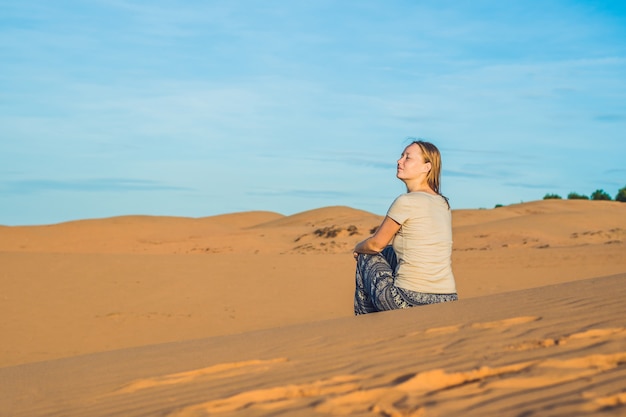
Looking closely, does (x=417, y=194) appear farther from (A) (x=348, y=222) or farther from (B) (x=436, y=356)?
(A) (x=348, y=222)

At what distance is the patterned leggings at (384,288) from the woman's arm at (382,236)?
0.14 m

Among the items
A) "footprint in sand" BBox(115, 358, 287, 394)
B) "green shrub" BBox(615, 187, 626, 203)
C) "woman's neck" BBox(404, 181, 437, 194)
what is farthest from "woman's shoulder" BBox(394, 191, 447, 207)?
"green shrub" BBox(615, 187, 626, 203)

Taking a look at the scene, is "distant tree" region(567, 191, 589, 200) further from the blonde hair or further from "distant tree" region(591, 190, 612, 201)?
the blonde hair

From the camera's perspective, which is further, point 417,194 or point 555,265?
point 555,265

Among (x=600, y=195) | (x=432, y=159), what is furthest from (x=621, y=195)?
(x=432, y=159)

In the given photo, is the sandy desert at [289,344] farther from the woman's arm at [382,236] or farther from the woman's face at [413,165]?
the woman's face at [413,165]

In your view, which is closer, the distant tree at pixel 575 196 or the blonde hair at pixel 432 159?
the blonde hair at pixel 432 159

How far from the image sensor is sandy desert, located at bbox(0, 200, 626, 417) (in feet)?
11.2

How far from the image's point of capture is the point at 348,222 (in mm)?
30500

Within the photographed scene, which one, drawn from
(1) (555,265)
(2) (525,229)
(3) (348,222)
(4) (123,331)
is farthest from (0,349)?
(3) (348,222)

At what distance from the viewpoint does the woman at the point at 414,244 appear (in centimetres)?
580

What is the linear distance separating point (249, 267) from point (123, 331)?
16.2 feet

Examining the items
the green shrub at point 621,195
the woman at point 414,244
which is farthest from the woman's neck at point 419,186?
the green shrub at point 621,195

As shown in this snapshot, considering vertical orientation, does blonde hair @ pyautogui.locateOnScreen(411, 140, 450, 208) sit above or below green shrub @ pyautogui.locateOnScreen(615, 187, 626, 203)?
below
